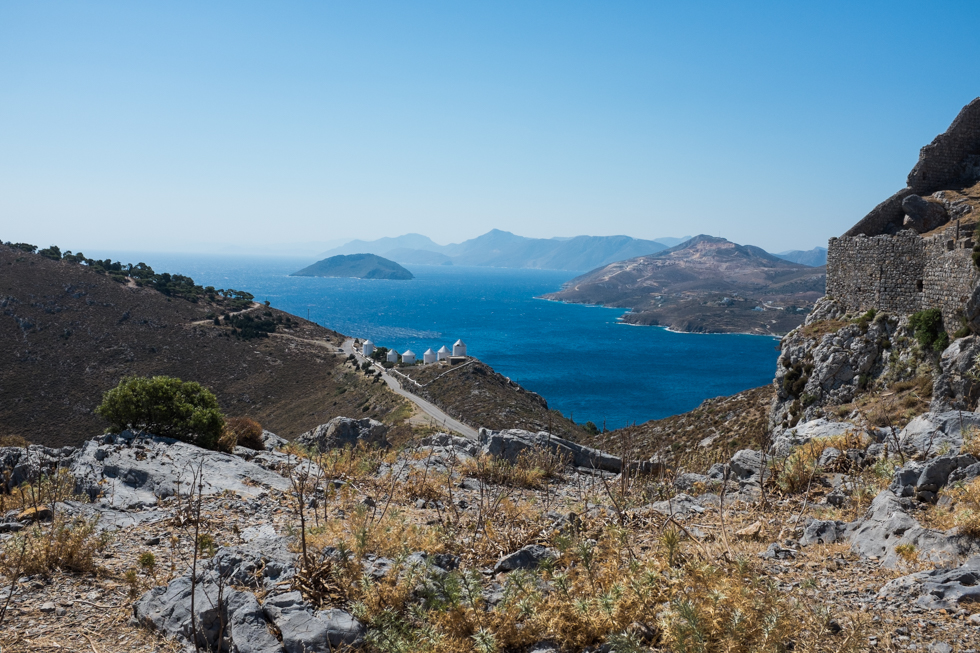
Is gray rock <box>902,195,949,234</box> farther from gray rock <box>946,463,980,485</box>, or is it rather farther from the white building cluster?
the white building cluster

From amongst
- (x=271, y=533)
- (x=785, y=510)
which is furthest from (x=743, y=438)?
(x=271, y=533)

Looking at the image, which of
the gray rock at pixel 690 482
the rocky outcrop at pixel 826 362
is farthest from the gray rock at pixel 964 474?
the rocky outcrop at pixel 826 362

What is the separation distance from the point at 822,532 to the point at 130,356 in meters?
78.5

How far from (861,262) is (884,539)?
14.9 m

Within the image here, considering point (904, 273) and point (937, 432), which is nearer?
point (937, 432)

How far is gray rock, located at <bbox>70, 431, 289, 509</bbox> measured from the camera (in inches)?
333

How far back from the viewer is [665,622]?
3.97 meters

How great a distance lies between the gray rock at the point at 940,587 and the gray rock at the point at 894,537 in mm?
272

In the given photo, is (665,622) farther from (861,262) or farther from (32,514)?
(861,262)

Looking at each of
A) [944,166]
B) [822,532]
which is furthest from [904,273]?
[822,532]

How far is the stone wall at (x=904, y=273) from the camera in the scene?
13852 millimetres

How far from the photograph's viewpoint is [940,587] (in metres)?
4.23

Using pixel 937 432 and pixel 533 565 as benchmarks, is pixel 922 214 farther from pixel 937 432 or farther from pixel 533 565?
pixel 533 565

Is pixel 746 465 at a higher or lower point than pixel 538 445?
higher
